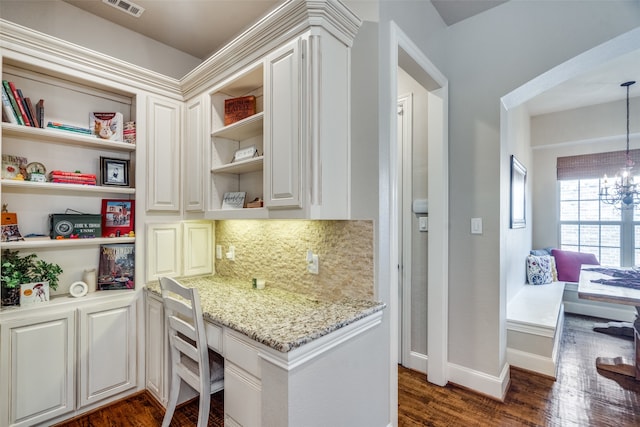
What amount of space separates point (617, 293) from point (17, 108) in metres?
4.27

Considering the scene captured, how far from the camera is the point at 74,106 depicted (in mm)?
2158

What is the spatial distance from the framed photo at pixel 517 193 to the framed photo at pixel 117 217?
3424mm

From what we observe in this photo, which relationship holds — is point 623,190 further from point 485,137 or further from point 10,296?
point 10,296

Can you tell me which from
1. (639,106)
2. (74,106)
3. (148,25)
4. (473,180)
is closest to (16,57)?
(74,106)

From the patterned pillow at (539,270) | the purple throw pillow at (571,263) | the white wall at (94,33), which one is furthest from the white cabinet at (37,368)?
the purple throw pillow at (571,263)

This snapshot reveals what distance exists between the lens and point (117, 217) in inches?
88.1

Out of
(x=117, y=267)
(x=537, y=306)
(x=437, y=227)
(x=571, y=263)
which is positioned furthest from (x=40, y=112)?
(x=571, y=263)

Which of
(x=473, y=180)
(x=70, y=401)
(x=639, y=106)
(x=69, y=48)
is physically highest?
(x=639, y=106)

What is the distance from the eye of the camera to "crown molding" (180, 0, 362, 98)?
1527 mm

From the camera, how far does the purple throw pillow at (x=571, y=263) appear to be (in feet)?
13.6

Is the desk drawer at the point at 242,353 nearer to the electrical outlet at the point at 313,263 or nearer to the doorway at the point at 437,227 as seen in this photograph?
the electrical outlet at the point at 313,263

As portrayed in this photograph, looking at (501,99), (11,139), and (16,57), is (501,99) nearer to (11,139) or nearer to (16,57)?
(16,57)

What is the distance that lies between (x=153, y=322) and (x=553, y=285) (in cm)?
459

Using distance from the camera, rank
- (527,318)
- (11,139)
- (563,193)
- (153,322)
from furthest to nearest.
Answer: (563,193), (527,318), (153,322), (11,139)
